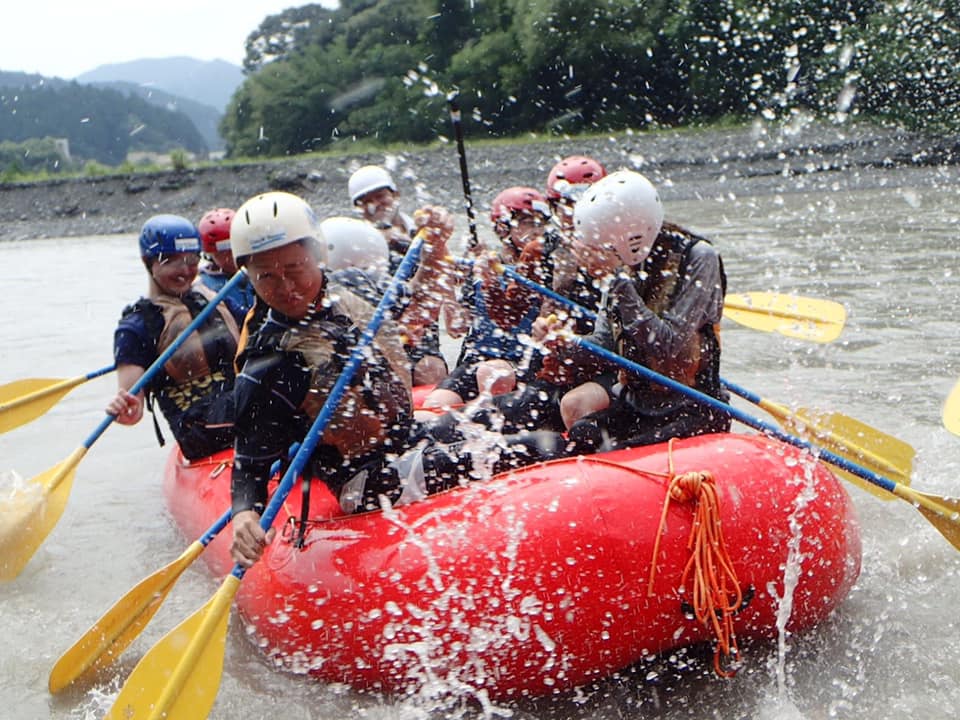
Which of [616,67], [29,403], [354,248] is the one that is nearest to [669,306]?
[354,248]

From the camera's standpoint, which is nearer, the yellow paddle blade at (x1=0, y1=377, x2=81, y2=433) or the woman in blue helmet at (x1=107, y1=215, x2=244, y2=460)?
the woman in blue helmet at (x1=107, y1=215, x2=244, y2=460)

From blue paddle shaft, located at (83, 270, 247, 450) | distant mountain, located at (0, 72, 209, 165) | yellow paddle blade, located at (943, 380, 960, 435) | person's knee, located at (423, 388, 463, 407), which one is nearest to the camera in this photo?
yellow paddle blade, located at (943, 380, 960, 435)

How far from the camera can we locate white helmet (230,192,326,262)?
3432 millimetres

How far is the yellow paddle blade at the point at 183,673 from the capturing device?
341 cm

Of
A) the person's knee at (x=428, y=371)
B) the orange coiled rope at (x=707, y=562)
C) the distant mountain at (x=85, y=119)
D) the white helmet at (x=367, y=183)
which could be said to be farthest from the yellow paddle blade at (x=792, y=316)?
the distant mountain at (x=85, y=119)

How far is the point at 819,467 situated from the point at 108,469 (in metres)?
5.38

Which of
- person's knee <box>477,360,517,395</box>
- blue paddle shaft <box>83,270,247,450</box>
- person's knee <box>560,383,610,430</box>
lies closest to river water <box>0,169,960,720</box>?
blue paddle shaft <box>83,270,247,450</box>

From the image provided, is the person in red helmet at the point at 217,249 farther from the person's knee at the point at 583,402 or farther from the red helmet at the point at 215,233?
the person's knee at the point at 583,402

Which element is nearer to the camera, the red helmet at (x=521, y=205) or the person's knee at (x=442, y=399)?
the person's knee at (x=442, y=399)

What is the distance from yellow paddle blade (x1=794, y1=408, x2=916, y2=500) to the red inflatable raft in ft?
1.99

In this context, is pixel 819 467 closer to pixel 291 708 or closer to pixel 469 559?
pixel 469 559

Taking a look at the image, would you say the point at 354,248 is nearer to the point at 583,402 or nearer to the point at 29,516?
the point at 583,402

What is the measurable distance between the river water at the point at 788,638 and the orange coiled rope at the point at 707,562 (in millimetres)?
339

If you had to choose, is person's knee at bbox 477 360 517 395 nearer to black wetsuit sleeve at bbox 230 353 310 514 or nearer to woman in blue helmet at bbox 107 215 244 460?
woman in blue helmet at bbox 107 215 244 460
